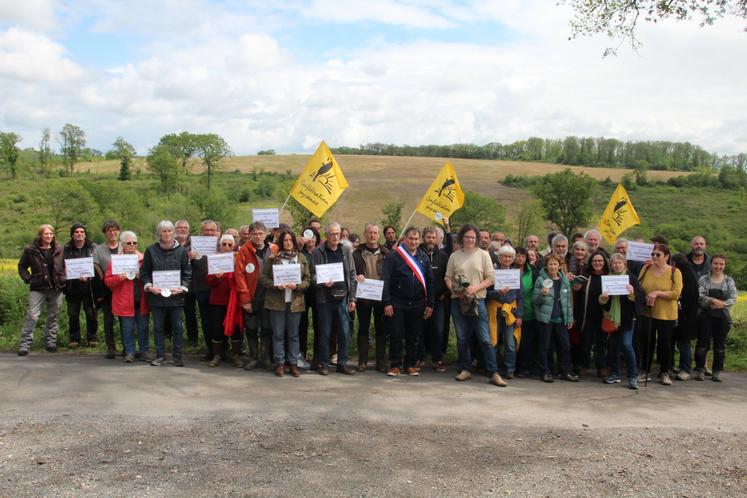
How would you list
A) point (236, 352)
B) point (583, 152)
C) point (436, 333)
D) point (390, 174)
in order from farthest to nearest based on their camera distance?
point (583, 152)
point (390, 174)
point (436, 333)
point (236, 352)

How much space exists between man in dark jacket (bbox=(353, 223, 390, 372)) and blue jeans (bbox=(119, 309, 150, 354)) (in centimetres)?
319

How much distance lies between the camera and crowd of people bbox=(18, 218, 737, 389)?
8.26 meters

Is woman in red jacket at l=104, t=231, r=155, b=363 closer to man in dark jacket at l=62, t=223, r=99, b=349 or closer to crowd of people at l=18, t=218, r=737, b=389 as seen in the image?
crowd of people at l=18, t=218, r=737, b=389

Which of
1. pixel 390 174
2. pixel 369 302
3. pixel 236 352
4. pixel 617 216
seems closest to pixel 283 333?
pixel 236 352

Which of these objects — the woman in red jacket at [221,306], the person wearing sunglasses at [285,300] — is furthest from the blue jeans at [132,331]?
the person wearing sunglasses at [285,300]

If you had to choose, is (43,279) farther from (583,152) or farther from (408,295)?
(583,152)

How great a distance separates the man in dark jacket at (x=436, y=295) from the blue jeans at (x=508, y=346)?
2.90 feet

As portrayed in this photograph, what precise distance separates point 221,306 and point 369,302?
220 cm

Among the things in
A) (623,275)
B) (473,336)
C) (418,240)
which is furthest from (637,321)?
(418,240)

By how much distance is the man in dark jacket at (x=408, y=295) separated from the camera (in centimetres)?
834

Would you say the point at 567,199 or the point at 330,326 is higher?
the point at 567,199

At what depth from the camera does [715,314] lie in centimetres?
887

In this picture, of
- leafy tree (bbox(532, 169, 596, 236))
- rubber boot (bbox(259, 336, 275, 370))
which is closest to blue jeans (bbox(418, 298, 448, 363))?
rubber boot (bbox(259, 336, 275, 370))

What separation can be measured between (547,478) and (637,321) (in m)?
4.06
